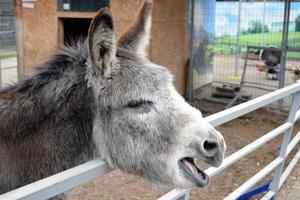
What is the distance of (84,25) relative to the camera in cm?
848

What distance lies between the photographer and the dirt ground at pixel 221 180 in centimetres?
454

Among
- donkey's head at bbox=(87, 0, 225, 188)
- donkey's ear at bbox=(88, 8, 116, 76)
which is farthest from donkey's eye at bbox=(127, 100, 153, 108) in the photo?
donkey's ear at bbox=(88, 8, 116, 76)

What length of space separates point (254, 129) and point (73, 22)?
4.12 m

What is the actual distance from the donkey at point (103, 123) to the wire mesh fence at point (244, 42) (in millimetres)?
6765

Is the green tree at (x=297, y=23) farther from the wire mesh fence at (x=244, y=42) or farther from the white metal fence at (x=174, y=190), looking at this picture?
the white metal fence at (x=174, y=190)

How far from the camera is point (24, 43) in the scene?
27.1ft

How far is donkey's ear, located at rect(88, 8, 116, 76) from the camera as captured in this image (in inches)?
66.4

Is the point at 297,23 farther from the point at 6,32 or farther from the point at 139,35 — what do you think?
the point at 139,35

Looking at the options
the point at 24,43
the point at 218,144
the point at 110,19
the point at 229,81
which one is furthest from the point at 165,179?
the point at 229,81

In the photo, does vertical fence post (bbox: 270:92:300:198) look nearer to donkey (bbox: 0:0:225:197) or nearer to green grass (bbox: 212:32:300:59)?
donkey (bbox: 0:0:225:197)

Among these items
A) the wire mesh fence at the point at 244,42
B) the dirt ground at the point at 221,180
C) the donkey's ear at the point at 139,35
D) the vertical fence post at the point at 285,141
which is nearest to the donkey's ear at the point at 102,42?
the donkey's ear at the point at 139,35

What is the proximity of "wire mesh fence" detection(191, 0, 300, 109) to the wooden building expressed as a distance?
1.52 ft

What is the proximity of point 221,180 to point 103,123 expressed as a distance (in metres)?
3.49

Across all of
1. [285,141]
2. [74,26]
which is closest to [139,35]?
[285,141]
